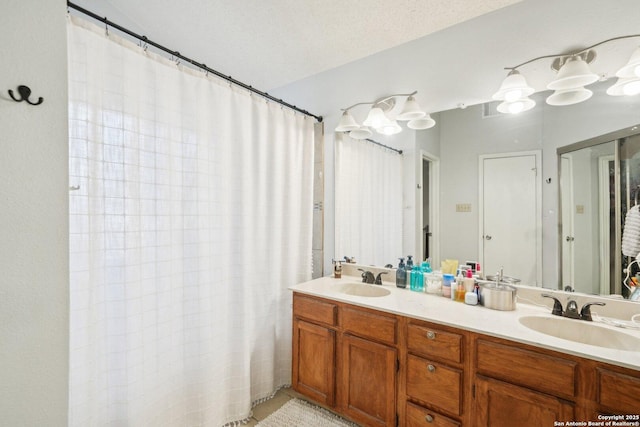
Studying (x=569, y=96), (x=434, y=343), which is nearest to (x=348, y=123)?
(x=569, y=96)

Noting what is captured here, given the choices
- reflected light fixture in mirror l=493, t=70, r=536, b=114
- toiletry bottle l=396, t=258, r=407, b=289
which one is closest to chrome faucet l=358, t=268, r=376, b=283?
toiletry bottle l=396, t=258, r=407, b=289

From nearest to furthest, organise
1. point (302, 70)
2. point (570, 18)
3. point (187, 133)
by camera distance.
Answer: point (570, 18) < point (187, 133) < point (302, 70)

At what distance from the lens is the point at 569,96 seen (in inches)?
62.0

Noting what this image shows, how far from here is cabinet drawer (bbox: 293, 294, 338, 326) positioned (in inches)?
71.8

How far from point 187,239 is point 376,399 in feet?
4.86

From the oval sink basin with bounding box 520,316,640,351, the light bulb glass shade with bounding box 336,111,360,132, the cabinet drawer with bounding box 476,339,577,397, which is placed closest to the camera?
the cabinet drawer with bounding box 476,339,577,397

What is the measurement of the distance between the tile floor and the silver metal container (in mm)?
1521

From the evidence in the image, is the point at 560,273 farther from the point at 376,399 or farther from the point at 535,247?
the point at 376,399

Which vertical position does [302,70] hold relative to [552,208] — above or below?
above

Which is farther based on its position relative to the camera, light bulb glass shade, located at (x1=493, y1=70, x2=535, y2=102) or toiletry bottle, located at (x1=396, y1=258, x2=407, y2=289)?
toiletry bottle, located at (x1=396, y1=258, x2=407, y2=289)

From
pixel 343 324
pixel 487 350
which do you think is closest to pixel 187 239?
pixel 343 324

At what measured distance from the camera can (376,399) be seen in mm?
1628

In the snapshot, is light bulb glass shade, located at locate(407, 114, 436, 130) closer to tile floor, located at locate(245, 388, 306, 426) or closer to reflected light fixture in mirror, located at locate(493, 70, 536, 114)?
reflected light fixture in mirror, located at locate(493, 70, 536, 114)

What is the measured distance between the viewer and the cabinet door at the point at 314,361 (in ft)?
5.98
